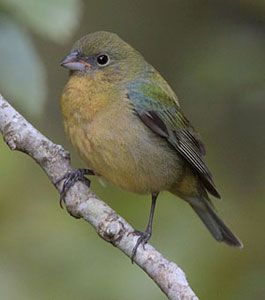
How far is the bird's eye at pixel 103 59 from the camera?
5.13 m

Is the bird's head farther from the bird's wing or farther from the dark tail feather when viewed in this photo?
the dark tail feather

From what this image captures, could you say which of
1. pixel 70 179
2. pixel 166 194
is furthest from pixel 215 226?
pixel 70 179

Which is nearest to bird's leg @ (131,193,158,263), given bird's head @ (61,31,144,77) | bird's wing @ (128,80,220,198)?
bird's wing @ (128,80,220,198)

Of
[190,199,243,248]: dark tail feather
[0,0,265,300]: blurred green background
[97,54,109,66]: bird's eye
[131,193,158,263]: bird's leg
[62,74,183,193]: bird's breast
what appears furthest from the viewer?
[190,199,243,248]: dark tail feather

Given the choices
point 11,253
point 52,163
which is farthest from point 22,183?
point 52,163

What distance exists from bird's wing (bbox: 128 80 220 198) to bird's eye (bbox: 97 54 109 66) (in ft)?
0.62

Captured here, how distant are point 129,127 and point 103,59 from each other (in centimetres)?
52

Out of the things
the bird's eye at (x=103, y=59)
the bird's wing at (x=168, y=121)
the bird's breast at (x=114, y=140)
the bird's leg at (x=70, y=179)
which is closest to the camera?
the bird's leg at (x=70, y=179)

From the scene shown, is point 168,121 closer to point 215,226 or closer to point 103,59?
point 103,59

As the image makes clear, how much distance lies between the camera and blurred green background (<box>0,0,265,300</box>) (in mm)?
3629

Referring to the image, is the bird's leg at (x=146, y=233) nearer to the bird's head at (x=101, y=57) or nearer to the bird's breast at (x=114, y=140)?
the bird's breast at (x=114, y=140)

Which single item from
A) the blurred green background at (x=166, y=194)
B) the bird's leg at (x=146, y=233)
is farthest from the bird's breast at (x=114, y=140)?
the blurred green background at (x=166, y=194)

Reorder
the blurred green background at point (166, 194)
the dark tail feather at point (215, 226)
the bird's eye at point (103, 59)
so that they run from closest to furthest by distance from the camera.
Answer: the blurred green background at point (166, 194) → the bird's eye at point (103, 59) → the dark tail feather at point (215, 226)

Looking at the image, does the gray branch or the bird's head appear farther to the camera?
the bird's head
